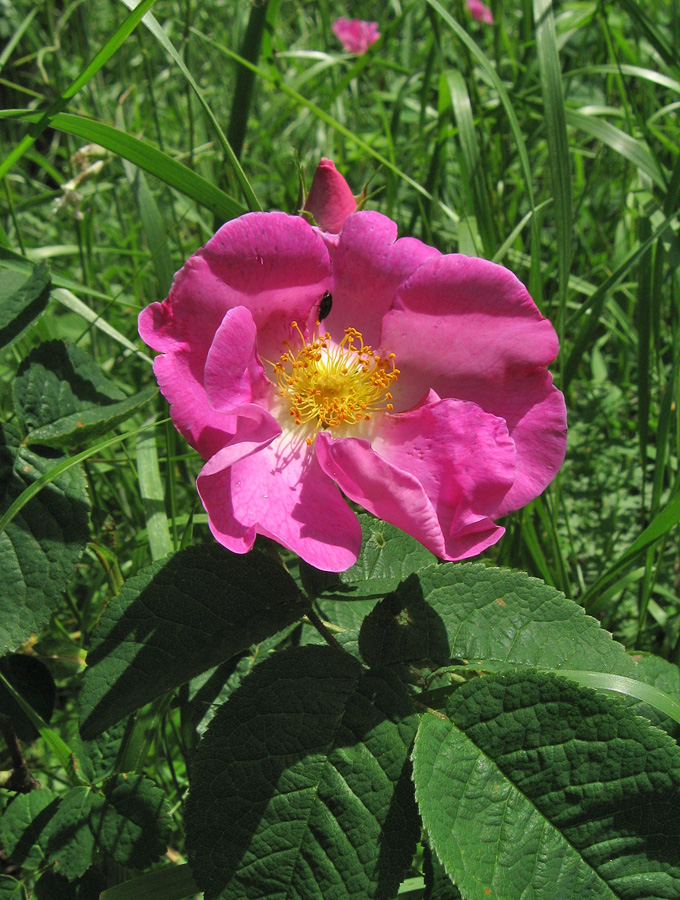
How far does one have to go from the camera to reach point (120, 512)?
1.78m

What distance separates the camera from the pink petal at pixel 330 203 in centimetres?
115

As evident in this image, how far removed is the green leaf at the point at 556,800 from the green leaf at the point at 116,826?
0.44m

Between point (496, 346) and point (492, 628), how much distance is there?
40 centimetres

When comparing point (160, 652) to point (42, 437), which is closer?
point (160, 652)

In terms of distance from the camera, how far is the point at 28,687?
116 centimetres

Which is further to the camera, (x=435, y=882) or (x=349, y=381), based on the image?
(x=349, y=381)

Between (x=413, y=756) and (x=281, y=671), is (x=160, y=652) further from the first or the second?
(x=413, y=756)

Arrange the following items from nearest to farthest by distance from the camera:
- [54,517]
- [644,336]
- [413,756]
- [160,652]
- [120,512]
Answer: [413,756] → [160,652] → [54,517] → [644,336] → [120,512]

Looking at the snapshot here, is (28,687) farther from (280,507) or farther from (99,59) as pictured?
(99,59)

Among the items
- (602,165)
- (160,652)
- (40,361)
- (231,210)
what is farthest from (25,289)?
(602,165)

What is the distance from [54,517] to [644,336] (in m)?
1.15

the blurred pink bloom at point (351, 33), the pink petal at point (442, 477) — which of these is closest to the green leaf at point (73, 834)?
the pink petal at point (442, 477)

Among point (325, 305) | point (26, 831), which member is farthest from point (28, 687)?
point (325, 305)

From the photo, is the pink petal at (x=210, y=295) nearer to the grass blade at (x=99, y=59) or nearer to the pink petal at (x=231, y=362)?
the pink petal at (x=231, y=362)
